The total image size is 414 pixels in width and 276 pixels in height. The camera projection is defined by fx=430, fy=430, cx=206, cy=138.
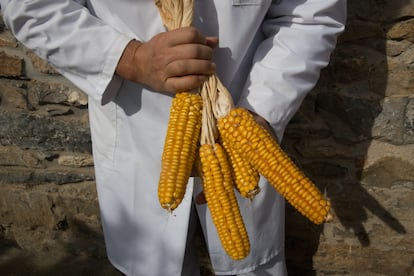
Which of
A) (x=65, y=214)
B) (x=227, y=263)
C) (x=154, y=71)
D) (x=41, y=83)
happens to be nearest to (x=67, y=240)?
(x=65, y=214)

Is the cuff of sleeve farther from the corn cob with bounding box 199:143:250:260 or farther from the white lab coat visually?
the corn cob with bounding box 199:143:250:260

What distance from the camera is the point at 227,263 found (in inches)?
61.9

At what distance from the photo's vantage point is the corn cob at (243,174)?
3.39 feet

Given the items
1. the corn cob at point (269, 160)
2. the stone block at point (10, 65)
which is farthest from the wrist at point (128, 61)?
the stone block at point (10, 65)

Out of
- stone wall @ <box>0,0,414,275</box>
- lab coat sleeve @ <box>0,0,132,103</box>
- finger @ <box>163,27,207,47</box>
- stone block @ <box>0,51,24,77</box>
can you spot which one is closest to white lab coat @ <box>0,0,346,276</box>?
lab coat sleeve @ <box>0,0,132,103</box>

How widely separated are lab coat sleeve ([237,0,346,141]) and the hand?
0.59 feet

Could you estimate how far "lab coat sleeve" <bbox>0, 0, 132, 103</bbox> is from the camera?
1.12 m

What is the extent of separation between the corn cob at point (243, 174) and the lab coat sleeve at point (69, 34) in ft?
1.29

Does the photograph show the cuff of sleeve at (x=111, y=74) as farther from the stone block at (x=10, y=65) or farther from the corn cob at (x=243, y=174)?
the stone block at (x=10, y=65)

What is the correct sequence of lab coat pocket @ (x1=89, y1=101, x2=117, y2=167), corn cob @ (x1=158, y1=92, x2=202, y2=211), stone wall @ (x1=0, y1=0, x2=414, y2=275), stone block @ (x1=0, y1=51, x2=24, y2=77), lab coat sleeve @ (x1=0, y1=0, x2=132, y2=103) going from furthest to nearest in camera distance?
stone block @ (x1=0, y1=51, x2=24, y2=77) < stone wall @ (x1=0, y1=0, x2=414, y2=275) < lab coat pocket @ (x1=89, y1=101, x2=117, y2=167) < lab coat sleeve @ (x1=0, y1=0, x2=132, y2=103) < corn cob @ (x1=158, y1=92, x2=202, y2=211)

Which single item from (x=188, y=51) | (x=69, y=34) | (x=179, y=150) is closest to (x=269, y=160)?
(x=179, y=150)

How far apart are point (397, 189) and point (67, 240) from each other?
169 centimetres

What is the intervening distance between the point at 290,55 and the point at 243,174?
0.38m

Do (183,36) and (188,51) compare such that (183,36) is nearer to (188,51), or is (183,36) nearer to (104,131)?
(188,51)
